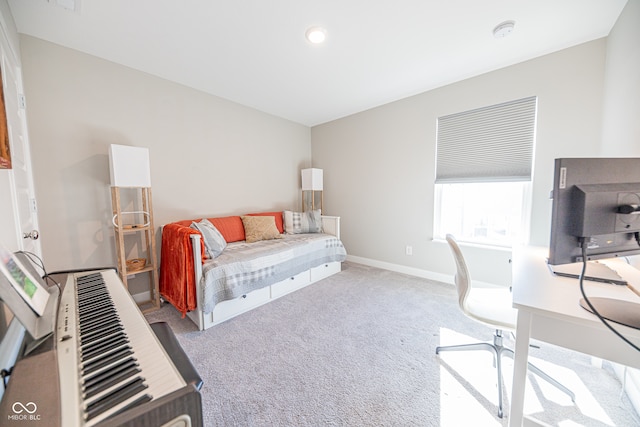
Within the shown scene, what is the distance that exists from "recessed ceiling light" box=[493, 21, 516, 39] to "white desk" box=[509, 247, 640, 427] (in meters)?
1.92

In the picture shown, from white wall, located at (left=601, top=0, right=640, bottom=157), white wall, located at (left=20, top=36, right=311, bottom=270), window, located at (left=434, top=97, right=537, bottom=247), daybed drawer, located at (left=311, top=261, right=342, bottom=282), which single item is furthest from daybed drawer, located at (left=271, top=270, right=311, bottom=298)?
white wall, located at (left=601, top=0, right=640, bottom=157)

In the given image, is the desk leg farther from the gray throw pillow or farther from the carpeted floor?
the gray throw pillow

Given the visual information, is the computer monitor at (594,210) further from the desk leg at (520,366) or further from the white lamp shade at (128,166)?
the white lamp shade at (128,166)

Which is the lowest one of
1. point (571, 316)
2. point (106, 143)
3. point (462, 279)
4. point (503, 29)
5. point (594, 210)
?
point (462, 279)

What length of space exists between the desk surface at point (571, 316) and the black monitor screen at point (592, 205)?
179 mm

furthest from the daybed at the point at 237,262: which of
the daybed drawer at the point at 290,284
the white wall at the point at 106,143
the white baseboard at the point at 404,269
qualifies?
the white baseboard at the point at 404,269

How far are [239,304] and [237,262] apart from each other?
42 cm

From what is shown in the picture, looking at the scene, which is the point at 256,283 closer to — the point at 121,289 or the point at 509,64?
the point at 121,289

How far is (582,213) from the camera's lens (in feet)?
2.63

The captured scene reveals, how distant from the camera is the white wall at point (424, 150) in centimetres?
209

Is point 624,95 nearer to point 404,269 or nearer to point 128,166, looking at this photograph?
point 404,269

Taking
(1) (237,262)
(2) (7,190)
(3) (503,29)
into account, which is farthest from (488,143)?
(2) (7,190)

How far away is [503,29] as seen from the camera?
1.85m

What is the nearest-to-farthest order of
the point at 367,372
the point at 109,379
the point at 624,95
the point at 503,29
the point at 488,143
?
the point at 109,379, the point at 367,372, the point at 624,95, the point at 503,29, the point at 488,143
